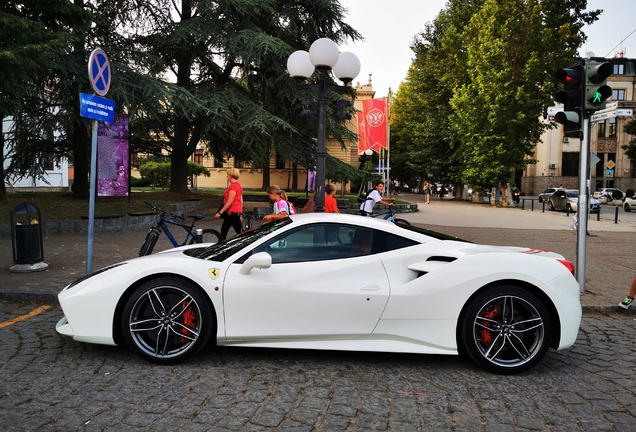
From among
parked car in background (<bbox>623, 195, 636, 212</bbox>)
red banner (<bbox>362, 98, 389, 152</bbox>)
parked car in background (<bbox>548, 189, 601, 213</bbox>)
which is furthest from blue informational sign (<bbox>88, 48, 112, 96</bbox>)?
parked car in background (<bbox>623, 195, 636, 212</bbox>)

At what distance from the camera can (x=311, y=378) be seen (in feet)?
12.7

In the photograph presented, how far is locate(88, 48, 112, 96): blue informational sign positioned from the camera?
6.64m

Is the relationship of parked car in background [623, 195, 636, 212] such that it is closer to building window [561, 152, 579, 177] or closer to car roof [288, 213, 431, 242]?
building window [561, 152, 579, 177]

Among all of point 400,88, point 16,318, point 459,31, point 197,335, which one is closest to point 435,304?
point 197,335

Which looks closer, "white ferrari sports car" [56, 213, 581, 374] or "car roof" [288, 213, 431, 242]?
"white ferrari sports car" [56, 213, 581, 374]

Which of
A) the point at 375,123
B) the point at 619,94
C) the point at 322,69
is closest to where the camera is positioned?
the point at 322,69

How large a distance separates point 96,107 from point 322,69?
402cm

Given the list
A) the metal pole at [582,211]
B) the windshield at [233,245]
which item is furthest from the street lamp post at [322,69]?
the windshield at [233,245]

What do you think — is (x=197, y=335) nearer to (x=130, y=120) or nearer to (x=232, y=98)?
(x=130, y=120)

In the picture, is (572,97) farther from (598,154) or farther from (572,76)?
(598,154)

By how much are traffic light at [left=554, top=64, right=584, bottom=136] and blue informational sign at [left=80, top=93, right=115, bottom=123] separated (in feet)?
20.5

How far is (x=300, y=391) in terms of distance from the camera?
3604 mm

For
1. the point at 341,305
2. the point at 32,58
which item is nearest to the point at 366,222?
the point at 341,305

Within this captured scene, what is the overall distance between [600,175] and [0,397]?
68.5 meters
